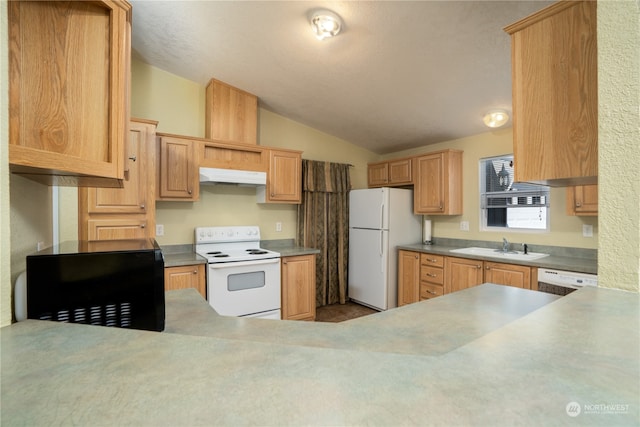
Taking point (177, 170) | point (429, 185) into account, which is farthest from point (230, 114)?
point (429, 185)

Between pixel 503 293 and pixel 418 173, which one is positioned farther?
pixel 418 173

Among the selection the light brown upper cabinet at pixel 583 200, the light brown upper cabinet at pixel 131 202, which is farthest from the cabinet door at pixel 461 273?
the light brown upper cabinet at pixel 131 202

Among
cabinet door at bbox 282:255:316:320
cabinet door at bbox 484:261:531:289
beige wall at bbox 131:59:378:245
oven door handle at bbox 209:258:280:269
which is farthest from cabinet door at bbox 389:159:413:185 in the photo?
oven door handle at bbox 209:258:280:269

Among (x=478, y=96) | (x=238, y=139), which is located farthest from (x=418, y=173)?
(x=238, y=139)

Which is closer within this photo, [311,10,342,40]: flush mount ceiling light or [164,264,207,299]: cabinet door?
[311,10,342,40]: flush mount ceiling light

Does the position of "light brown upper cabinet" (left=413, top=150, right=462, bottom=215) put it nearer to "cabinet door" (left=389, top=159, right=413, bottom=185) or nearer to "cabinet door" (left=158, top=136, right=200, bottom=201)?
"cabinet door" (left=389, top=159, right=413, bottom=185)

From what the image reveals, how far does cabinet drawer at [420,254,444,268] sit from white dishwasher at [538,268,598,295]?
951mm

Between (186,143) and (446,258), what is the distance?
9.73 feet

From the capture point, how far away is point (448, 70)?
2391 mm

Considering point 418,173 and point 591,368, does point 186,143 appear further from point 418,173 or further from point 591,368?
point 591,368

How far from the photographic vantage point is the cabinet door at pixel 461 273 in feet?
9.76

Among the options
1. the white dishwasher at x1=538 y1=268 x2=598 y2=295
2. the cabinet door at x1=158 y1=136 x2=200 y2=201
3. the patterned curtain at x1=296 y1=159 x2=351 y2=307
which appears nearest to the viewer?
the white dishwasher at x1=538 y1=268 x2=598 y2=295

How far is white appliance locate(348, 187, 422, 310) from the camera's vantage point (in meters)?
3.73

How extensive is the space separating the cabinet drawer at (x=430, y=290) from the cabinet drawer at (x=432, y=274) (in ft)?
0.18
